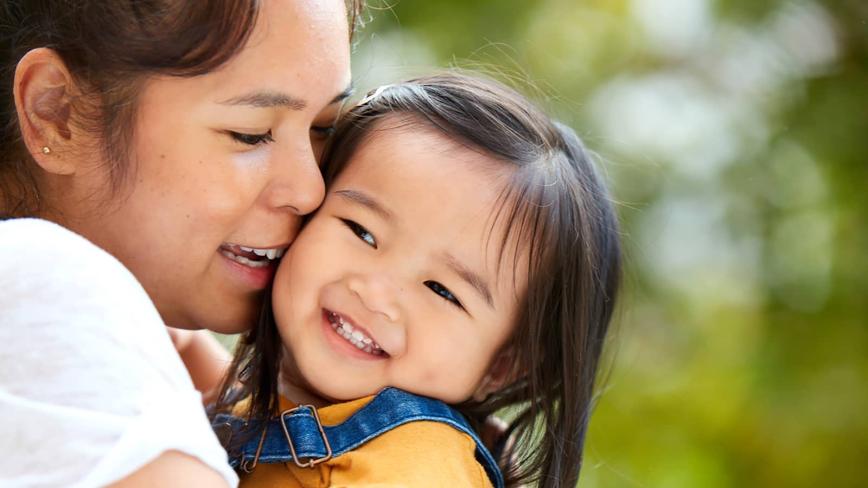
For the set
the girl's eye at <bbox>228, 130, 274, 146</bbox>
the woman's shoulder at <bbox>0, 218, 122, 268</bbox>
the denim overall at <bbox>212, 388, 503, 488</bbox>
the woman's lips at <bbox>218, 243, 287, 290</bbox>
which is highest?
the girl's eye at <bbox>228, 130, 274, 146</bbox>

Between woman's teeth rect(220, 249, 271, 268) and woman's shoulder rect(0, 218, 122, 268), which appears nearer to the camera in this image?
woman's shoulder rect(0, 218, 122, 268)

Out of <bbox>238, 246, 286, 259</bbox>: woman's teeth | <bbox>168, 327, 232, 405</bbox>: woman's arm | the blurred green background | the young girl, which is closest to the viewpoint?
the young girl

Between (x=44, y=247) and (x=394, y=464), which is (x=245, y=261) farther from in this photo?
(x=44, y=247)

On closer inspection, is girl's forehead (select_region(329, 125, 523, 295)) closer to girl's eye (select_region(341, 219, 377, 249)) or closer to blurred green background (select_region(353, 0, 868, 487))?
girl's eye (select_region(341, 219, 377, 249))

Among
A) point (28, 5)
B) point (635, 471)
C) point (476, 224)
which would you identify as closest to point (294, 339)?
point (476, 224)

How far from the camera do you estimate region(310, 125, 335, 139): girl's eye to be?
1.66 metres

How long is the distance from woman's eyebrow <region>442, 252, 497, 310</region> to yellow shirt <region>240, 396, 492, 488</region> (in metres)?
0.20

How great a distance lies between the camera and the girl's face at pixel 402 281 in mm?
1537

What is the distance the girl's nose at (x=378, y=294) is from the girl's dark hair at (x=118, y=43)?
348 millimetres

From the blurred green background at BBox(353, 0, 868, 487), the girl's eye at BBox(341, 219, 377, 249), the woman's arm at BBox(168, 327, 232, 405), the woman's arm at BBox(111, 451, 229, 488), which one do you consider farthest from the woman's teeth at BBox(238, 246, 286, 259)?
the blurred green background at BBox(353, 0, 868, 487)

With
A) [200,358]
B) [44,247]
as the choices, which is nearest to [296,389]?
[200,358]

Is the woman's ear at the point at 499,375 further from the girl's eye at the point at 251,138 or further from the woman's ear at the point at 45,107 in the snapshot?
the woman's ear at the point at 45,107

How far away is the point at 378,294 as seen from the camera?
1.53 meters

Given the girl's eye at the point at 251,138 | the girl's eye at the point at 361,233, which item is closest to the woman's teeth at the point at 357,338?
the girl's eye at the point at 361,233
